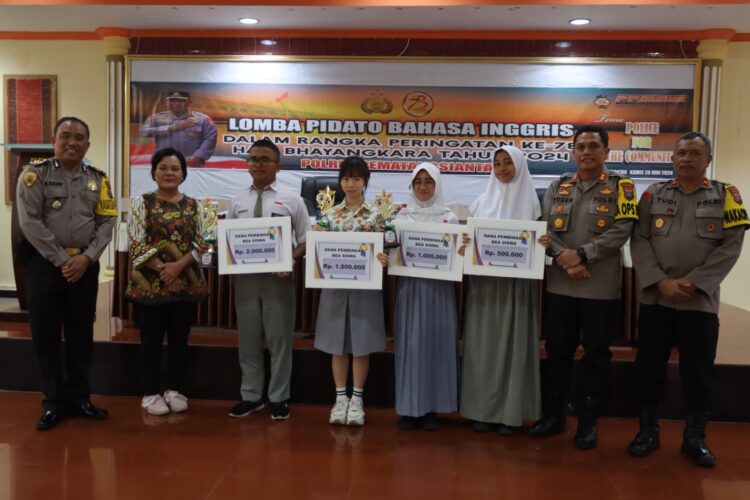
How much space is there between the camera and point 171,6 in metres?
5.67

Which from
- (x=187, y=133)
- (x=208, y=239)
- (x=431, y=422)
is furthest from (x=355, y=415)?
(x=187, y=133)

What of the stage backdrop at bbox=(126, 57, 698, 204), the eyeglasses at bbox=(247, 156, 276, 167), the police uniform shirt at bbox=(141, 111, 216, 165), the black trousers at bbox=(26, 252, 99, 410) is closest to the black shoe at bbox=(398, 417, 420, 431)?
the eyeglasses at bbox=(247, 156, 276, 167)

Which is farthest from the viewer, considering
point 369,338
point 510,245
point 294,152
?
point 294,152

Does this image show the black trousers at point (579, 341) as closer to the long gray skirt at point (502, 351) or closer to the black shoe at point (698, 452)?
the long gray skirt at point (502, 351)

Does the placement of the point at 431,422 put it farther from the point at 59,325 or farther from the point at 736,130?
the point at 736,130

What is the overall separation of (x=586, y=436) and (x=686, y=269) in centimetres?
88

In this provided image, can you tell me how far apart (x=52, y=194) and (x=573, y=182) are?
8.02 feet

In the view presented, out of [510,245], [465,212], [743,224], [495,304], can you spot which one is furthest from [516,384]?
[465,212]

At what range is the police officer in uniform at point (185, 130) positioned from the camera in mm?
6621

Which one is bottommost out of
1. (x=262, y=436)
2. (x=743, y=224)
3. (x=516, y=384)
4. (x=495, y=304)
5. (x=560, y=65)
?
(x=262, y=436)

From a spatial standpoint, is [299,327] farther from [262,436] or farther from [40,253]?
[40,253]

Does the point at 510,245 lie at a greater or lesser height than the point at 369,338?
greater

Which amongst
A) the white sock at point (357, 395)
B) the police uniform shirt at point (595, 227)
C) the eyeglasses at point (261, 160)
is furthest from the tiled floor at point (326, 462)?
the eyeglasses at point (261, 160)

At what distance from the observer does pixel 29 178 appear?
9.86ft
